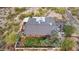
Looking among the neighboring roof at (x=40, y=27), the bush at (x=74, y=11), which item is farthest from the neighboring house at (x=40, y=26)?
the bush at (x=74, y=11)

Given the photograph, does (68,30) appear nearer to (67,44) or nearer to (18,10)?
(67,44)

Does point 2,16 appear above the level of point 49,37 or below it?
above

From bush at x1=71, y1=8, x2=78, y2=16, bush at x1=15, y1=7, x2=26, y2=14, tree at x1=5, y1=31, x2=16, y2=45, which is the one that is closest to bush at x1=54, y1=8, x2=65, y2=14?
bush at x1=71, y1=8, x2=78, y2=16
